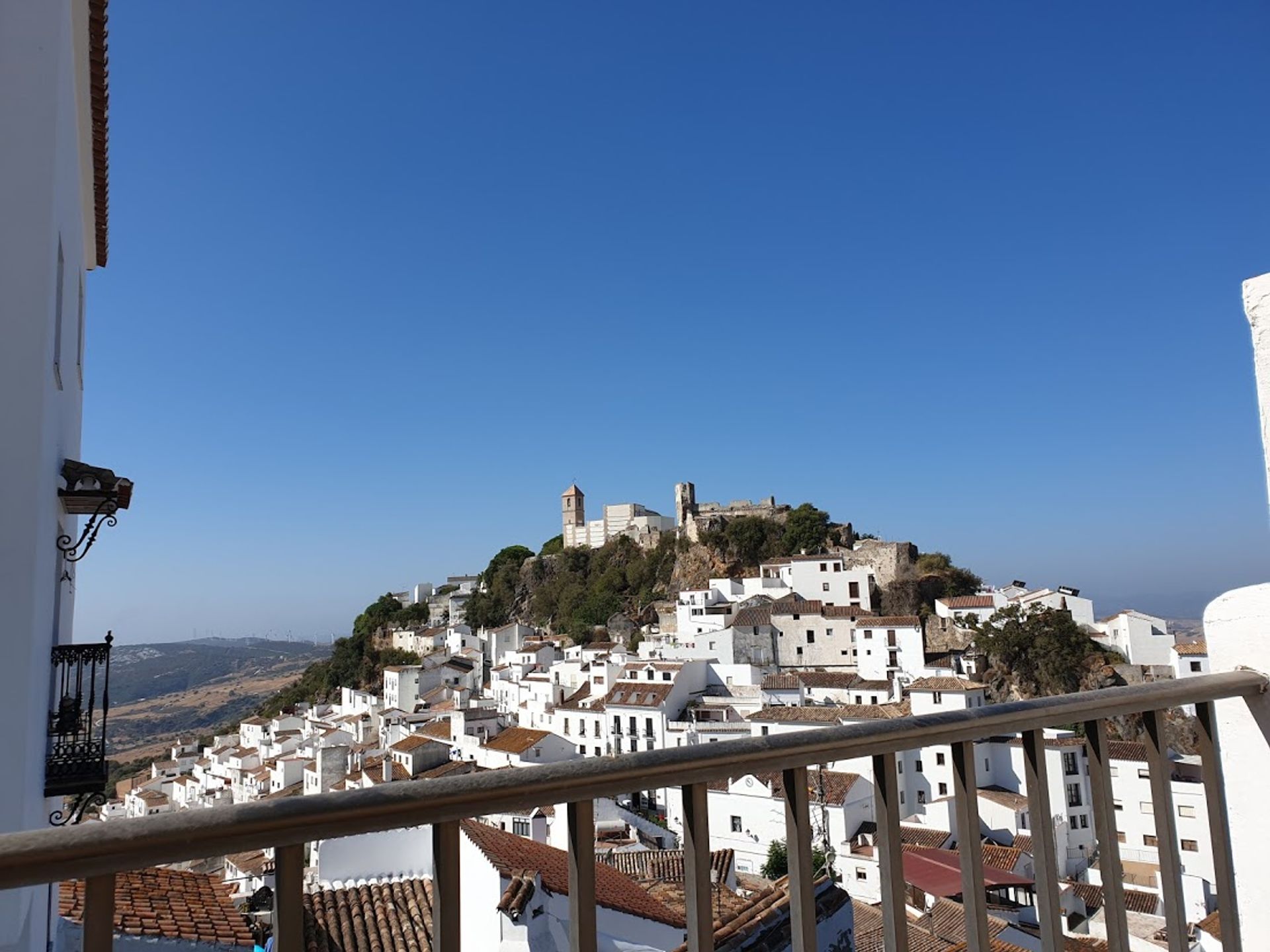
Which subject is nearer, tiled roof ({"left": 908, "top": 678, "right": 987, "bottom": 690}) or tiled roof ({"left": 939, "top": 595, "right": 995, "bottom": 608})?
tiled roof ({"left": 908, "top": 678, "right": 987, "bottom": 690})

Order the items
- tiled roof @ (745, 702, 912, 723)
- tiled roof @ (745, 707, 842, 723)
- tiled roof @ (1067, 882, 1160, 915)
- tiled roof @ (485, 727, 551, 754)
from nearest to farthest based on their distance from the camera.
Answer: tiled roof @ (1067, 882, 1160, 915)
tiled roof @ (745, 702, 912, 723)
tiled roof @ (745, 707, 842, 723)
tiled roof @ (485, 727, 551, 754)

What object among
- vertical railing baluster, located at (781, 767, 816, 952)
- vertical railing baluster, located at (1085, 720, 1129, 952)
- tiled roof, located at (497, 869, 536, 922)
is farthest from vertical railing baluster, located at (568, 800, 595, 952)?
tiled roof, located at (497, 869, 536, 922)

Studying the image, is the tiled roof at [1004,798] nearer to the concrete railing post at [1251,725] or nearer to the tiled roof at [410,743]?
the tiled roof at [410,743]

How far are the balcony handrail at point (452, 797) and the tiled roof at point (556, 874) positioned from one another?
407 centimetres

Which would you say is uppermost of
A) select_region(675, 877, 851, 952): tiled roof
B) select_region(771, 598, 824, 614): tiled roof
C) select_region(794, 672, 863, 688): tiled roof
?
select_region(675, 877, 851, 952): tiled roof

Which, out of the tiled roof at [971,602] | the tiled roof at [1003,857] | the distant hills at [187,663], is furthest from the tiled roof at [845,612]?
the distant hills at [187,663]

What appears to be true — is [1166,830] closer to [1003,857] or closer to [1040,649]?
[1003,857]

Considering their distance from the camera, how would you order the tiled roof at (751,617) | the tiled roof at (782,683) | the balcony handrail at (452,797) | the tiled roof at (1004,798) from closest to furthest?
1. the balcony handrail at (452,797)
2. the tiled roof at (1004,798)
3. the tiled roof at (782,683)
4. the tiled roof at (751,617)

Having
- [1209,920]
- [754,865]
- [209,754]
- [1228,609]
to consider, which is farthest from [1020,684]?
[209,754]

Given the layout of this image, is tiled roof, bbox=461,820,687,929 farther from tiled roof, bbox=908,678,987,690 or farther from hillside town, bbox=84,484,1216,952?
tiled roof, bbox=908,678,987,690

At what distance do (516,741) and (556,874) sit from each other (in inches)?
848

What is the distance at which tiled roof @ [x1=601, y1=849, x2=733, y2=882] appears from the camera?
36.8ft

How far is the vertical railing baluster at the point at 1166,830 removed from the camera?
181cm

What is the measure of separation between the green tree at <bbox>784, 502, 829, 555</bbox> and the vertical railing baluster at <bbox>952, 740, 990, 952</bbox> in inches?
1794
